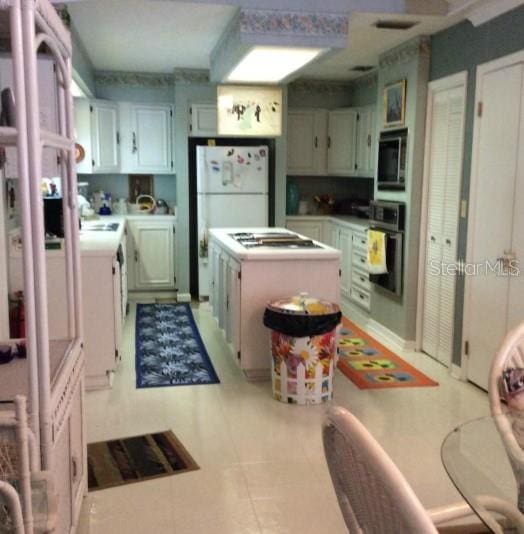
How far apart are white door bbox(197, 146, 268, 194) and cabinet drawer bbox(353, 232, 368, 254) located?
103 cm

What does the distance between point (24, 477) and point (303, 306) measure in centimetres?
226

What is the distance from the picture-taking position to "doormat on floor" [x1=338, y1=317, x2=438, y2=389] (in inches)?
161

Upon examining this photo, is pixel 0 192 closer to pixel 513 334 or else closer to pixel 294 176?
pixel 513 334

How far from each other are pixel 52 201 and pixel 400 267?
2.65 metres

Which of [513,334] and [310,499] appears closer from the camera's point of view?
[513,334]

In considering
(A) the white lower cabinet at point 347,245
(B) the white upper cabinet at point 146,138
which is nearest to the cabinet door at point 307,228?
(A) the white lower cabinet at point 347,245

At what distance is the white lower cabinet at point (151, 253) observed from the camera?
6375mm

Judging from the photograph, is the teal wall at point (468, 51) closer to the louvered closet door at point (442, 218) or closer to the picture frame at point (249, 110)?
the louvered closet door at point (442, 218)

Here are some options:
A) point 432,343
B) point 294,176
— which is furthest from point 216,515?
point 294,176

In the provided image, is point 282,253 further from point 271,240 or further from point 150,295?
point 150,295

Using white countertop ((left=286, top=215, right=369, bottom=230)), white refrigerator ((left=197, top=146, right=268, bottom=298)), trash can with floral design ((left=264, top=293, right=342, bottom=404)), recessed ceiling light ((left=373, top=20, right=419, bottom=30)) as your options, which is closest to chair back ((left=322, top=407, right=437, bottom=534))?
trash can with floral design ((left=264, top=293, right=342, bottom=404))

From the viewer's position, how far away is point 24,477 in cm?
155

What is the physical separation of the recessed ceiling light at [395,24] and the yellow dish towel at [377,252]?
1613 millimetres

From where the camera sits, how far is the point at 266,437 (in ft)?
10.6
